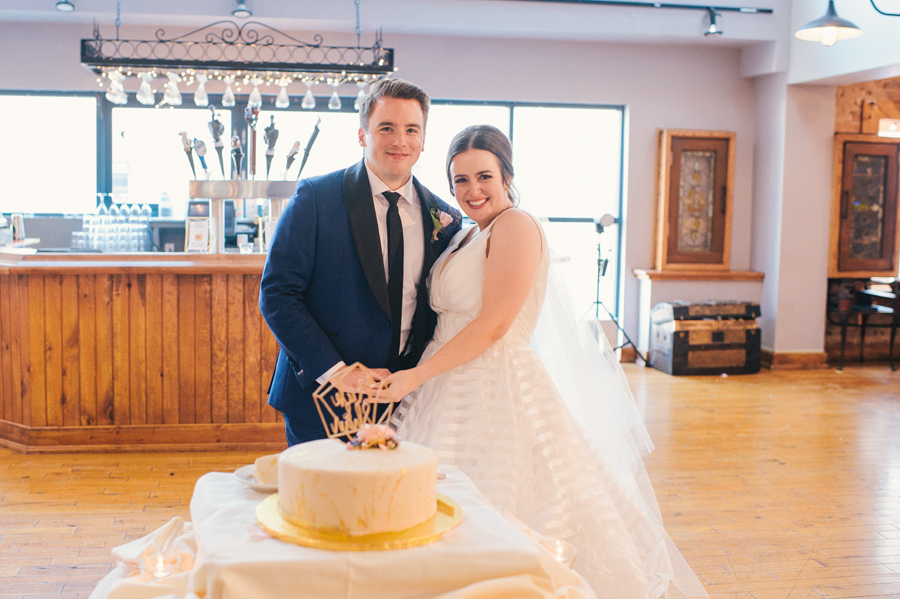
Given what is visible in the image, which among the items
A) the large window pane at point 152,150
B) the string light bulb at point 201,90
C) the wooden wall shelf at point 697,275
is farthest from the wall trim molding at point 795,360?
the string light bulb at point 201,90

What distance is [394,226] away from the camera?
84.3 inches

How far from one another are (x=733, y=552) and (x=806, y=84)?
17.6 ft

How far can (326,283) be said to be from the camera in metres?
2.11

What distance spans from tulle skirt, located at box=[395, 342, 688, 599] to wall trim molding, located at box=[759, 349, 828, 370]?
18.7 feet

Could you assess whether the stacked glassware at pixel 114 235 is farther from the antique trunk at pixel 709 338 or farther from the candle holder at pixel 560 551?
the antique trunk at pixel 709 338

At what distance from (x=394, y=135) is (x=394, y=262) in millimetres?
347

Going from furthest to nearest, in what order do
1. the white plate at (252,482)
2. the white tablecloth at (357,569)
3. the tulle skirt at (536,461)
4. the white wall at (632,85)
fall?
the white wall at (632,85) → the tulle skirt at (536,461) → the white plate at (252,482) → the white tablecloth at (357,569)

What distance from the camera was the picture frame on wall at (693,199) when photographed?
294 inches

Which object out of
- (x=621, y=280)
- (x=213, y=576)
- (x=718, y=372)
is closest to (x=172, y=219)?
(x=621, y=280)

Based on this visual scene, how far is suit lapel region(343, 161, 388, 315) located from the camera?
2080 mm

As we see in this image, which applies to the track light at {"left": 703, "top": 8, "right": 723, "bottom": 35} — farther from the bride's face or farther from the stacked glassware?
the bride's face

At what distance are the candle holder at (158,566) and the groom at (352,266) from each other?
2.12 ft

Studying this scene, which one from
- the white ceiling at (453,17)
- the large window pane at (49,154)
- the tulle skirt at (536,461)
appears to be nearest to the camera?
the tulle skirt at (536,461)

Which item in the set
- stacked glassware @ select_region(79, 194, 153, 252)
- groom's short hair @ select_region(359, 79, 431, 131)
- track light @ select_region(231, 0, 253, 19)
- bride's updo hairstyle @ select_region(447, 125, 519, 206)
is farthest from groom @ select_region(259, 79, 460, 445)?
track light @ select_region(231, 0, 253, 19)
